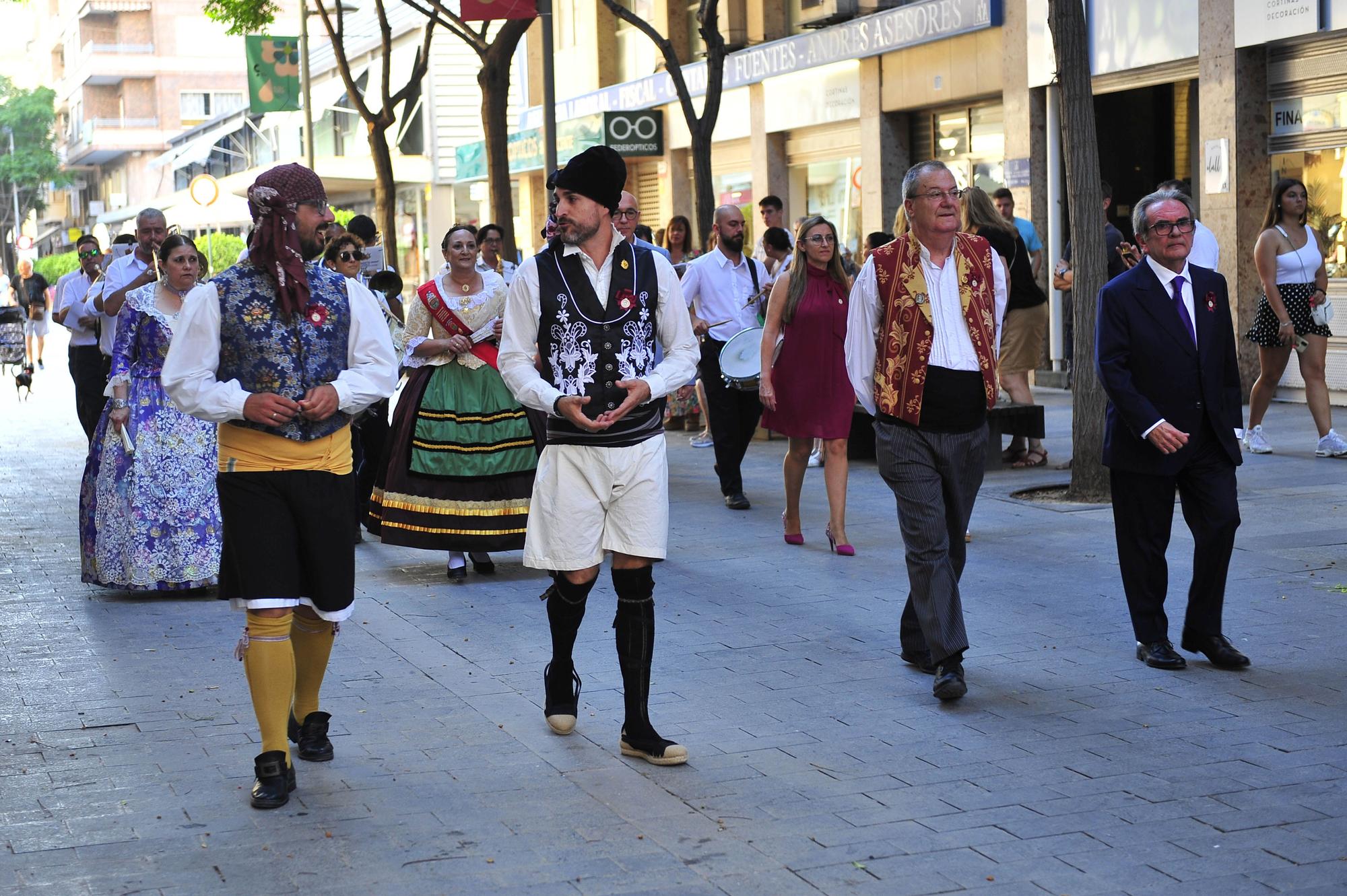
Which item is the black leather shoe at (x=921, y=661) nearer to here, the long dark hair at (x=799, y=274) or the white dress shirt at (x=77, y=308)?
the long dark hair at (x=799, y=274)

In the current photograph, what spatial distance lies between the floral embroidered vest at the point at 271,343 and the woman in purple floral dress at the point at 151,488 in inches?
134

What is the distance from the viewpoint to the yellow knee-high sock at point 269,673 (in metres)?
5.31

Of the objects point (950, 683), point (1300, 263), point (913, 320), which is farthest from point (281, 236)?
point (1300, 263)

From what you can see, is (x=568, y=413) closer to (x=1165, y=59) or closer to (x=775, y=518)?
(x=775, y=518)

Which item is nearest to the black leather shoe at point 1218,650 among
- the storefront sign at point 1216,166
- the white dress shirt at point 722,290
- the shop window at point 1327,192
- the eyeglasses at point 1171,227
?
the eyeglasses at point 1171,227

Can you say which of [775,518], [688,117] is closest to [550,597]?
[775,518]

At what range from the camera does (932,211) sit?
6.44 m

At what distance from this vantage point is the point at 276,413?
521cm

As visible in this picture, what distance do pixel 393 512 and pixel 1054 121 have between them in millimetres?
11793

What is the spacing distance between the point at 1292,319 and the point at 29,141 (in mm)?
100234

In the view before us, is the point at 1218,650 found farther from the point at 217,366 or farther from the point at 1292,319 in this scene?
the point at 1292,319

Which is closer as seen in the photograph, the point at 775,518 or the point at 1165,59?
the point at 775,518

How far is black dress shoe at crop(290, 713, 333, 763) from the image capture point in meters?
5.71

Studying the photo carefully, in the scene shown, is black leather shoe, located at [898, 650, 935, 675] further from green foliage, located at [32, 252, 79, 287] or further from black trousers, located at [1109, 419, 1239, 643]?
green foliage, located at [32, 252, 79, 287]
